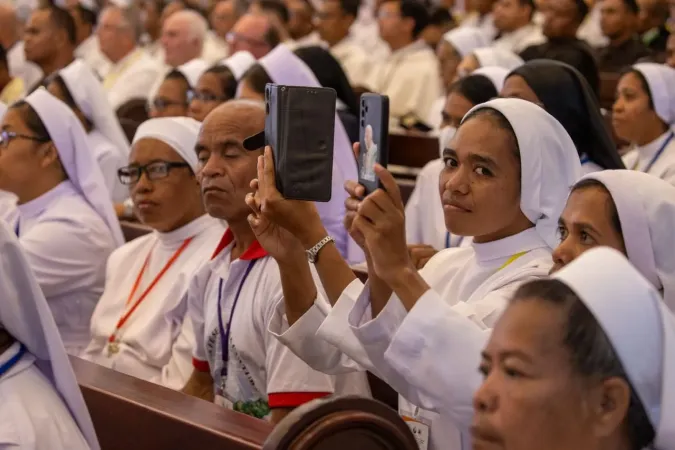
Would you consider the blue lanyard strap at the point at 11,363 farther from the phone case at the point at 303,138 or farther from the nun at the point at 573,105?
the nun at the point at 573,105

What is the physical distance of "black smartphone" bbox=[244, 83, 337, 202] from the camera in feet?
8.35

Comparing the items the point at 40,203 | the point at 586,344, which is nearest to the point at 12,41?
the point at 40,203

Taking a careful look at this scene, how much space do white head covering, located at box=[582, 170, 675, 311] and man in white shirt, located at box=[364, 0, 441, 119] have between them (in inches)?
297

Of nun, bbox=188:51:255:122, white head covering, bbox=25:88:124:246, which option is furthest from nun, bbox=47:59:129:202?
white head covering, bbox=25:88:124:246

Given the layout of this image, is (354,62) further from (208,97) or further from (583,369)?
(583,369)

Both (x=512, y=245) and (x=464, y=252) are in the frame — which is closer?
(x=512, y=245)

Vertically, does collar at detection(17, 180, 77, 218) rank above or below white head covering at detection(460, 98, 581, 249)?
below

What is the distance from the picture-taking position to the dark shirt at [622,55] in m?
9.31

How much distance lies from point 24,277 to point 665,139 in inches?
166

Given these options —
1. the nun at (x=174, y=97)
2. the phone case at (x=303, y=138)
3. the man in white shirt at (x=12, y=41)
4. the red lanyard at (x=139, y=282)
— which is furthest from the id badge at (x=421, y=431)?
the man in white shirt at (x=12, y=41)

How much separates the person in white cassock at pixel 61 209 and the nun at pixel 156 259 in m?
0.29

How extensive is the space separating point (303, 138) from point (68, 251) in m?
2.50

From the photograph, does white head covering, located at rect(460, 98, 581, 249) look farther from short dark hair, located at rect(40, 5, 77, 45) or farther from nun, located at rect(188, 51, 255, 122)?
short dark hair, located at rect(40, 5, 77, 45)

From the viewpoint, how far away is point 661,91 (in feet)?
19.4
